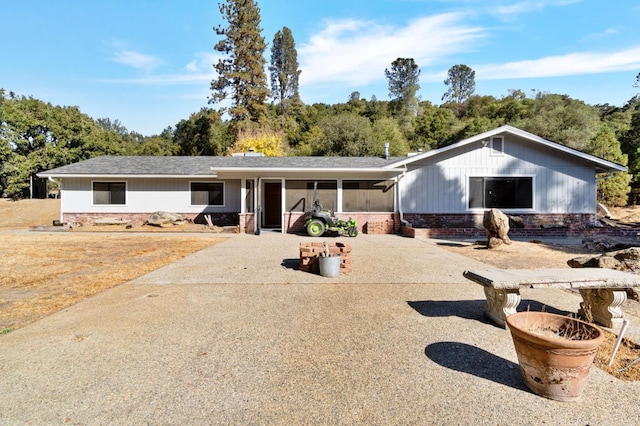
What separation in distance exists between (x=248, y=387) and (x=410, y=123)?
47503mm

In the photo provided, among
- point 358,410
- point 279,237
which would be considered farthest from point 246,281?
point 279,237

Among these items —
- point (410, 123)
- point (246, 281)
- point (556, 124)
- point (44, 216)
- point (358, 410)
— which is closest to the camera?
point (358, 410)

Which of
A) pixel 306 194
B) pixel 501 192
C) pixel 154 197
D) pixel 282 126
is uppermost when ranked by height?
pixel 282 126

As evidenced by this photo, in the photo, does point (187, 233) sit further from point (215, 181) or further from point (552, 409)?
point (552, 409)

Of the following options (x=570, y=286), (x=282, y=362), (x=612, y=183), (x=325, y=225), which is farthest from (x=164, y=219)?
(x=612, y=183)

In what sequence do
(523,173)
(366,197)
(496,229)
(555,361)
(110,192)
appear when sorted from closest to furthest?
(555,361), (496,229), (523,173), (366,197), (110,192)

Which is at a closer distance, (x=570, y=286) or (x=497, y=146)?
(x=570, y=286)

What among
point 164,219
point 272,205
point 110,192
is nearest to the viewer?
point 164,219

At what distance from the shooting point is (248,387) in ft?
9.18

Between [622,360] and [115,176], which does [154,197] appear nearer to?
[115,176]

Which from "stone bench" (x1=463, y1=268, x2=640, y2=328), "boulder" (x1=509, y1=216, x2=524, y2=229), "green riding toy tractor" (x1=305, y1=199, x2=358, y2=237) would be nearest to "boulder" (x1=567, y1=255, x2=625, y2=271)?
"stone bench" (x1=463, y1=268, x2=640, y2=328)

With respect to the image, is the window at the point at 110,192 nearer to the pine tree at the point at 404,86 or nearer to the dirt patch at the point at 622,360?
the dirt patch at the point at 622,360

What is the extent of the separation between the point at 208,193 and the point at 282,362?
14620 millimetres

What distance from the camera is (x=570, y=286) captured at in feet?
12.3
